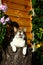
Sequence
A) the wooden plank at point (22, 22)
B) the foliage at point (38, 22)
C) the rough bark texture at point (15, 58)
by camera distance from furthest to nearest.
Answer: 1. the wooden plank at point (22, 22)
2. the foliage at point (38, 22)
3. the rough bark texture at point (15, 58)

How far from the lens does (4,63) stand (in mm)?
6785

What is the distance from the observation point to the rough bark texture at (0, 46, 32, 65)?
6699 millimetres

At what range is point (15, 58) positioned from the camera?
6699mm

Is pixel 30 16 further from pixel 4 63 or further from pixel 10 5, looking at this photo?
pixel 4 63

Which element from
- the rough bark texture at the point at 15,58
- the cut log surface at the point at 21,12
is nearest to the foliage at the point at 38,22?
the cut log surface at the point at 21,12

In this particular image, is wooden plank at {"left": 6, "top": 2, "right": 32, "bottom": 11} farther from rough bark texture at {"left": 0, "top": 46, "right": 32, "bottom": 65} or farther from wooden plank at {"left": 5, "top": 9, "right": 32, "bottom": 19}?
rough bark texture at {"left": 0, "top": 46, "right": 32, "bottom": 65}

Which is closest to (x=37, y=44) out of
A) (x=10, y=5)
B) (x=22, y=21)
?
(x=22, y=21)

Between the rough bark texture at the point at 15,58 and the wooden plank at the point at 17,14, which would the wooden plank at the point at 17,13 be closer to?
the wooden plank at the point at 17,14

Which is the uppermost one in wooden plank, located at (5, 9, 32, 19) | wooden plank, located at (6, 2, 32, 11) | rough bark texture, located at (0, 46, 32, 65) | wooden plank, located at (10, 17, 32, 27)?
wooden plank, located at (6, 2, 32, 11)

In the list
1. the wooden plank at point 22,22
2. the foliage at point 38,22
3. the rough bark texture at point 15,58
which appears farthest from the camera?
the wooden plank at point 22,22

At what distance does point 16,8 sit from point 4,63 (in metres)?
1.58

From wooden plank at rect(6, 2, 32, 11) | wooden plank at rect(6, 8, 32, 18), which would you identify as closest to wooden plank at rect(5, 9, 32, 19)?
wooden plank at rect(6, 8, 32, 18)

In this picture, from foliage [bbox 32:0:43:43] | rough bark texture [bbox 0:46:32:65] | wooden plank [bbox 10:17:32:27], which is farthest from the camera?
wooden plank [bbox 10:17:32:27]

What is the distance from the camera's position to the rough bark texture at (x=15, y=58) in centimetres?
670
